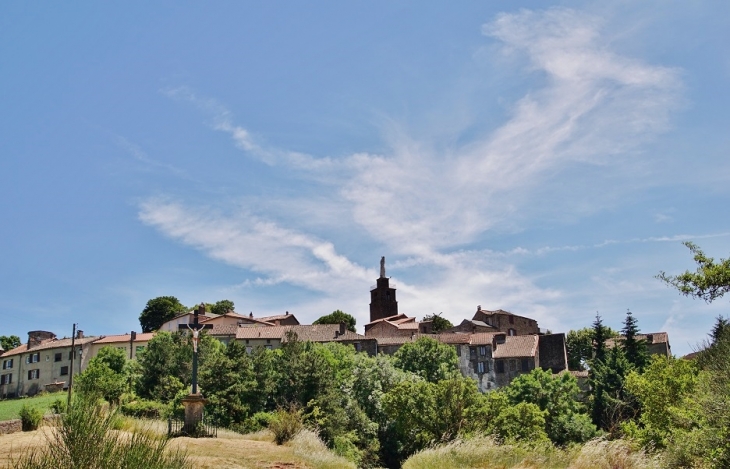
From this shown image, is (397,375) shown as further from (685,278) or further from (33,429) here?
(685,278)

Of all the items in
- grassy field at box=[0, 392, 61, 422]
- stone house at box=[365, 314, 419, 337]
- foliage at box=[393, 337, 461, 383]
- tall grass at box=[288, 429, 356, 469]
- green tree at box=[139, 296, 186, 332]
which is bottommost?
tall grass at box=[288, 429, 356, 469]

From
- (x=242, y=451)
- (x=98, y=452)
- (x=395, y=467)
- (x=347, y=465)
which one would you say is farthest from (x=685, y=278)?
(x=395, y=467)

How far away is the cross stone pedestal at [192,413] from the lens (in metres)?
28.2

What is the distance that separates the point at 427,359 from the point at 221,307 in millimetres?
56168

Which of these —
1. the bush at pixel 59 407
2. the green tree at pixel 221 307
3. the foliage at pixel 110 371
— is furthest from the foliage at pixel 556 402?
the green tree at pixel 221 307

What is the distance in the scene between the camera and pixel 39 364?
82.1 meters

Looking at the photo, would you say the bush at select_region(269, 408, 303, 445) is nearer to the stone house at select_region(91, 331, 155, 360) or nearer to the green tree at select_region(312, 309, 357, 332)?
the stone house at select_region(91, 331, 155, 360)

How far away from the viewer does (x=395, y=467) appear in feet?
157

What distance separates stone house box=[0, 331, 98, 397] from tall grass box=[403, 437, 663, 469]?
217 ft

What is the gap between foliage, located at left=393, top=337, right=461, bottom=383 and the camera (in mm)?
61906

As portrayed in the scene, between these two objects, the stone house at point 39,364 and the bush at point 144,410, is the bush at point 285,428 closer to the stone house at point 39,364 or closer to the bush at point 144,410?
the bush at point 144,410

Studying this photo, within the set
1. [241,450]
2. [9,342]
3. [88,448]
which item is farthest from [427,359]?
[9,342]

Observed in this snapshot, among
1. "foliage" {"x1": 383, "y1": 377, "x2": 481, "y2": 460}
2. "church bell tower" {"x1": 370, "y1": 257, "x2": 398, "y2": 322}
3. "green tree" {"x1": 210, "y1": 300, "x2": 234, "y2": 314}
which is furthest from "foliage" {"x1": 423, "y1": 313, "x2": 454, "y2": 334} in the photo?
"foliage" {"x1": 383, "y1": 377, "x2": 481, "y2": 460}

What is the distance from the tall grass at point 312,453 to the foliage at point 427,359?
33.9 metres
